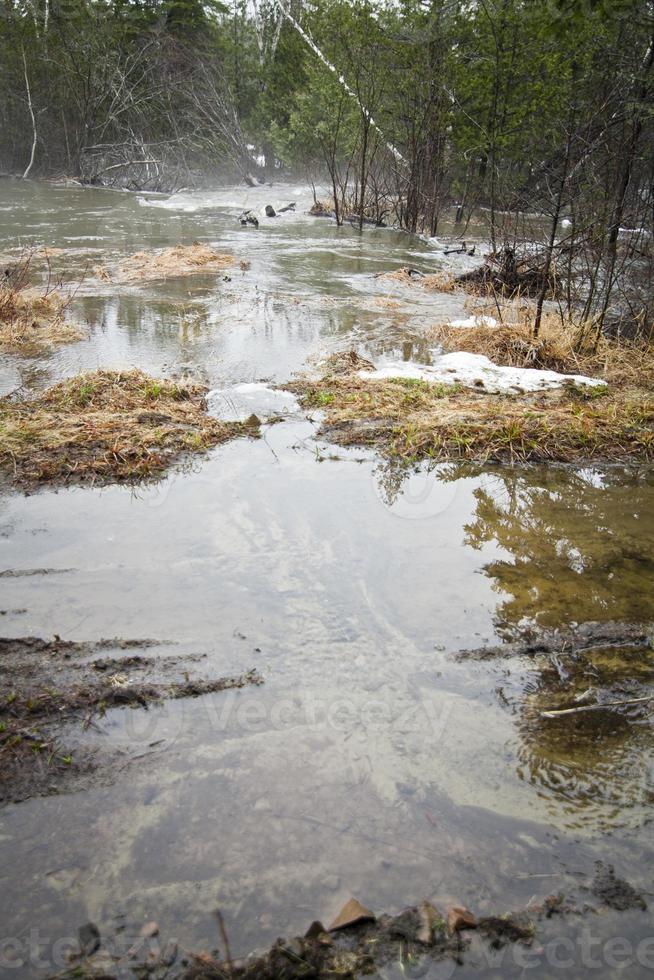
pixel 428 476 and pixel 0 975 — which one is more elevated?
pixel 428 476

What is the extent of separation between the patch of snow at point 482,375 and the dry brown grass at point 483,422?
20 cm

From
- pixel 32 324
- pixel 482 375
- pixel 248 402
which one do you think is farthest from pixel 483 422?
pixel 32 324

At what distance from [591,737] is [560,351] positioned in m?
4.94

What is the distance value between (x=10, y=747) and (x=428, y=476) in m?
3.00

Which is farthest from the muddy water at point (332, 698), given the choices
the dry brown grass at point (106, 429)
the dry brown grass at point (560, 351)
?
the dry brown grass at point (560, 351)

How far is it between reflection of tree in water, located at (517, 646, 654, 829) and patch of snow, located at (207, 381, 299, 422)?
3.14m

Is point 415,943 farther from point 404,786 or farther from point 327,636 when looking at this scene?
point 327,636

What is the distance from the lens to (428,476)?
434 cm

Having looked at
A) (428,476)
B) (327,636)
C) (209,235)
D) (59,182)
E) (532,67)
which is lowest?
(327,636)

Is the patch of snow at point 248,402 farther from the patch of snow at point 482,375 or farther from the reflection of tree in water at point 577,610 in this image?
the reflection of tree in water at point 577,610

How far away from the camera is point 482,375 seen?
5.95 metres

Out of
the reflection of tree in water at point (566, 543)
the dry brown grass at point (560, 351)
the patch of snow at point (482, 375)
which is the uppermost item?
the dry brown grass at point (560, 351)

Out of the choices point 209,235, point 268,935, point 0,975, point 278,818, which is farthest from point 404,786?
point 209,235

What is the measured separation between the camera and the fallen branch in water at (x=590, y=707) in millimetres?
2322
